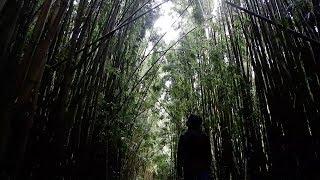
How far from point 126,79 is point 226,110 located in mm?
1522

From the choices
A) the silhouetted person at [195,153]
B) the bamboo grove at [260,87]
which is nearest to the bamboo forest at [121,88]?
the bamboo grove at [260,87]

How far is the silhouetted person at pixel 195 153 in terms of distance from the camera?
3388 millimetres

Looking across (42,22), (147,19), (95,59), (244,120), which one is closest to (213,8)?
(147,19)

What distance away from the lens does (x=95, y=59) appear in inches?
147

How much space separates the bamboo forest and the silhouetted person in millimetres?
770

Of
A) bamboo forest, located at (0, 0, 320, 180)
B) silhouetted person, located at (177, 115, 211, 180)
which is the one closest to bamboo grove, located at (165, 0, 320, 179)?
bamboo forest, located at (0, 0, 320, 180)

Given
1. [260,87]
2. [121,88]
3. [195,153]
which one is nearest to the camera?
[195,153]

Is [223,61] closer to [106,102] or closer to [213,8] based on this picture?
[213,8]

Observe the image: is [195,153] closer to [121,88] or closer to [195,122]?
[195,122]

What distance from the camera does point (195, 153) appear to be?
136 inches

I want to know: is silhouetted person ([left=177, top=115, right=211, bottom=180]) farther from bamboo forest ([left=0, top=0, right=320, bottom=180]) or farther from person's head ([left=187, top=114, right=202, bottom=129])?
bamboo forest ([left=0, top=0, right=320, bottom=180])

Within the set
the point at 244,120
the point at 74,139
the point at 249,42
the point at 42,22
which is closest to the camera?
the point at 42,22

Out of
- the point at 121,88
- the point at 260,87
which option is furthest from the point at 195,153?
the point at 121,88

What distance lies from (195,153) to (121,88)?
6.53 feet
